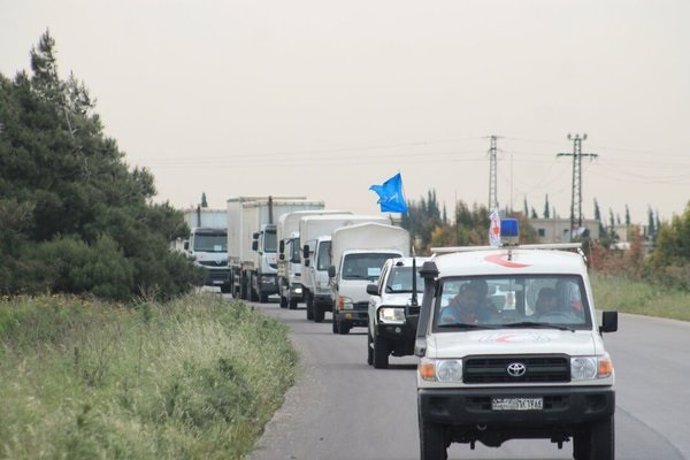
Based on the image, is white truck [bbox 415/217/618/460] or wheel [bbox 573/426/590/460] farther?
wheel [bbox 573/426/590/460]

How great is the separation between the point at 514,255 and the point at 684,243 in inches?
3440

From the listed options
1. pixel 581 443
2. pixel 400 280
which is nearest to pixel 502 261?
pixel 581 443

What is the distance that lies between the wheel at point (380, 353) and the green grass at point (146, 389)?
1.49 metres

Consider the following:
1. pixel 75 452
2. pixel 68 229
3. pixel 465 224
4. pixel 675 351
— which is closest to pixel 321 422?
pixel 75 452

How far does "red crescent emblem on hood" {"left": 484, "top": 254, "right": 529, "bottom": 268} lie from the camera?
46.7 feet

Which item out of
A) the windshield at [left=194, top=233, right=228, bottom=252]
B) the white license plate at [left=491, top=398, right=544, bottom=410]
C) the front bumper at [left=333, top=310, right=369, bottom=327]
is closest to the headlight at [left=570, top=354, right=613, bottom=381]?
the white license plate at [left=491, top=398, right=544, bottom=410]

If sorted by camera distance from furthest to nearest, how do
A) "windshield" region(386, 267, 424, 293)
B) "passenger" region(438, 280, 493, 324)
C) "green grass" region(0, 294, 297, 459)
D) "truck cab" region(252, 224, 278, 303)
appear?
1. "truck cab" region(252, 224, 278, 303)
2. "windshield" region(386, 267, 424, 293)
3. "passenger" region(438, 280, 493, 324)
4. "green grass" region(0, 294, 297, 459)

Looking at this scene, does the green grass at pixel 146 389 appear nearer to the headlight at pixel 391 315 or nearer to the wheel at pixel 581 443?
the headlight at pixel 391 315

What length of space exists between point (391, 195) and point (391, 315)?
22.4 metres

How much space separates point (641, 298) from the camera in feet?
177

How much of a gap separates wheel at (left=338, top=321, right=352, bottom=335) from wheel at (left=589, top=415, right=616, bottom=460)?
992 inches

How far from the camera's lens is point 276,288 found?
60.8 meters

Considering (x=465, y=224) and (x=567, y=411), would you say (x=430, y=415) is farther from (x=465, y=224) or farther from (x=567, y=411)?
(x=465, y=224)

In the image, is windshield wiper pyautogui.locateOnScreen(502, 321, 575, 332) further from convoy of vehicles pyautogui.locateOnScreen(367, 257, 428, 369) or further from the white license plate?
convoy of vehicles pyautogui.locateOnScreen(367, 257, 428, 369)
